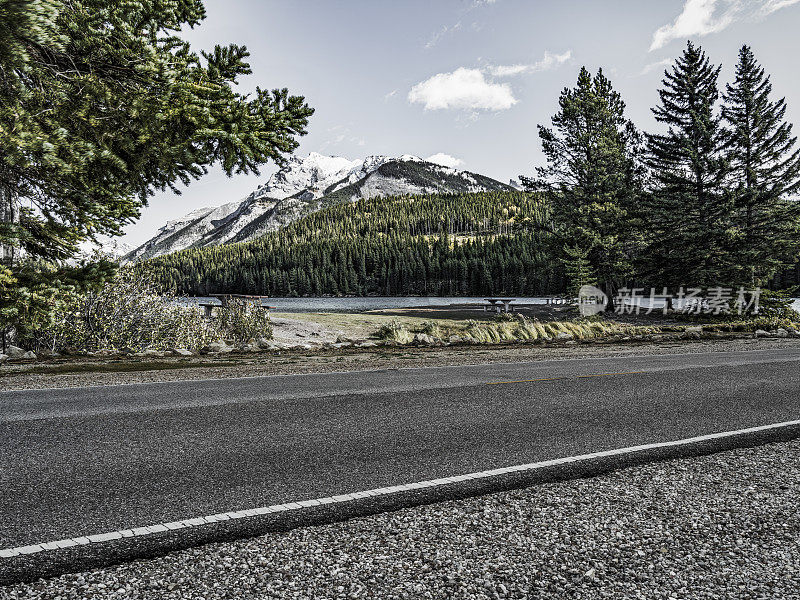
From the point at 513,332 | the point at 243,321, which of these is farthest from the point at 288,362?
the point at 513,332

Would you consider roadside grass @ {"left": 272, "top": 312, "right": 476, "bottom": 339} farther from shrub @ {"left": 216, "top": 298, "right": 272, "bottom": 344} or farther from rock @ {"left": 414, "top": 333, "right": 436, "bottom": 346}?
shrub @ {"left": 216, "top": 298, "right": 272, "bottom": 344}

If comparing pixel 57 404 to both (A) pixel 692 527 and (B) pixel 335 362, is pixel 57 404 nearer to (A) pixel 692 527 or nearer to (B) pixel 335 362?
(B) pixel 335 362

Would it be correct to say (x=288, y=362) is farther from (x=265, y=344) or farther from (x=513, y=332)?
(x=513, y=332)

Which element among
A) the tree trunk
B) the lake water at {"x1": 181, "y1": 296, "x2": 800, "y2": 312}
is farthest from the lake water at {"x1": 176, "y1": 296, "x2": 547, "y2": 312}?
the tree trunk

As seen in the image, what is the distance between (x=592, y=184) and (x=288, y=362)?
2634cm

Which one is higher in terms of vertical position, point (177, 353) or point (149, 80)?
point (149, 80)

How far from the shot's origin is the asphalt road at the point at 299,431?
11.6ft

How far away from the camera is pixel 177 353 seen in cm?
1275

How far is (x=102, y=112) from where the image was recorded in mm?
8211

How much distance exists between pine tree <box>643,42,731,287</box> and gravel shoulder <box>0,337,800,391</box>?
12853 mm

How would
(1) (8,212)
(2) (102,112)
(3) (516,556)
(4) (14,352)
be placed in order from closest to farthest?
(3) (516,556)
(2) (102,112)
(1) (8,212)
(4) (14,352)

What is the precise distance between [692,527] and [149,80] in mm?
9197

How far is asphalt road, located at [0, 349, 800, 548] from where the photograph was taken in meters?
3.52

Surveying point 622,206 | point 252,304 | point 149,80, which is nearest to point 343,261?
point 622,206
